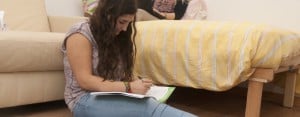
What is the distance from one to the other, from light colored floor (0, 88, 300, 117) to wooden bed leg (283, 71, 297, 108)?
39 millimetres

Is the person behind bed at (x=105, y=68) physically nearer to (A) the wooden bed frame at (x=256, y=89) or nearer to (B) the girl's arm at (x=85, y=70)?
(B) the girl's arm at (x=85, y=70)

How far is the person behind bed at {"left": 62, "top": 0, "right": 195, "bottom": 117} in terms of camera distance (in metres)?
0.97

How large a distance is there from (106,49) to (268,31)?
596 mm

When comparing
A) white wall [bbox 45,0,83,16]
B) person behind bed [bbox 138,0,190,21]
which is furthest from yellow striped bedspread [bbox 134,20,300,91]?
white wall [bbox 45,0,83,16]

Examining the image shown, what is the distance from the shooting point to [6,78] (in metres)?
1.29

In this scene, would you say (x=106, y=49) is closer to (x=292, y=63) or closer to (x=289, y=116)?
(x=292, y=63)

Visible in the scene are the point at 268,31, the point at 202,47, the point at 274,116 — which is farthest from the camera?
the point at 274,116

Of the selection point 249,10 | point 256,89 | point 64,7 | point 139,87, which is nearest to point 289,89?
point 249,10

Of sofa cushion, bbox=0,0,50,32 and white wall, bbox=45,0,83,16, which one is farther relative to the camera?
white wall, bbox=45,0,83,16

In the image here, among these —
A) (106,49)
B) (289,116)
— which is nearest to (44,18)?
(106,49)

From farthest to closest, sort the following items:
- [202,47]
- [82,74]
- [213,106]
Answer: [213,106] < [202,47] < [82,74]

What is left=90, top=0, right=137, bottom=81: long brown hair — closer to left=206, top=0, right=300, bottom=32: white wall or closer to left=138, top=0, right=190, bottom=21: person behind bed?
left=138, top=0, right=190, bottom=21: person behind bed

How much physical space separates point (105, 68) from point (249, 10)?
146cm

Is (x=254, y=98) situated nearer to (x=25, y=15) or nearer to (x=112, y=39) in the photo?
(x=112, y=39)
